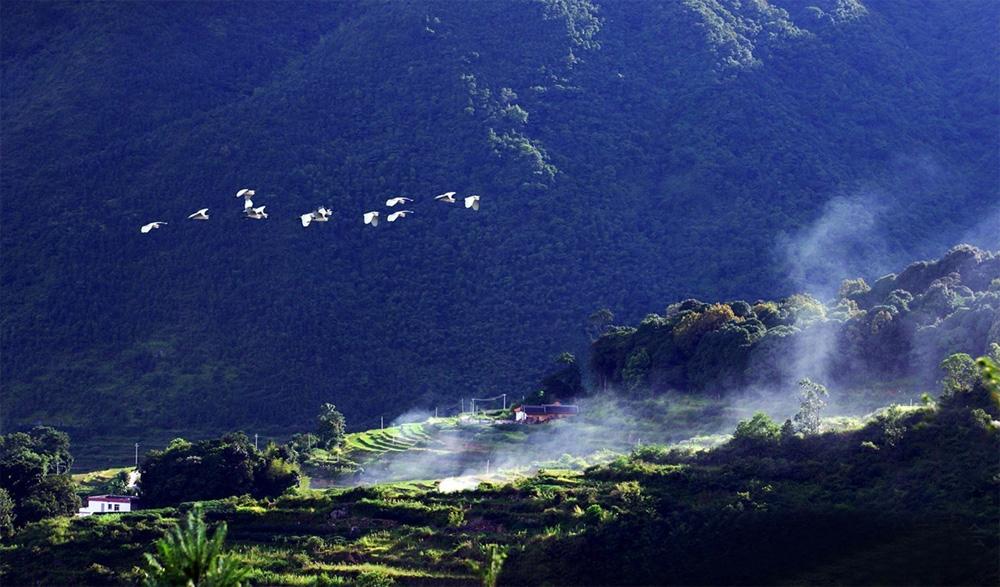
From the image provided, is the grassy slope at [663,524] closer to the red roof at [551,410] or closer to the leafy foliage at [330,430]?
the leafy foliage at [330,430]

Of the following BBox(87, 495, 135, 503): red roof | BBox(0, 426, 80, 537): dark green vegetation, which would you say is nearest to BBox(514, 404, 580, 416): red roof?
BBox(87, 495, 135, 503): red roof

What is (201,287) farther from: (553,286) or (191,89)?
(191,89)

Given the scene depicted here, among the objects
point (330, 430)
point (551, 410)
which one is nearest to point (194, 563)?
point (330, 430)

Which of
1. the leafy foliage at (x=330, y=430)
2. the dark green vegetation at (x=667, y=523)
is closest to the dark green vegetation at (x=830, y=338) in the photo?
the dark green vegetation at (x=667, y=523)

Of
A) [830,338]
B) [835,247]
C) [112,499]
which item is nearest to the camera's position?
[112,499]

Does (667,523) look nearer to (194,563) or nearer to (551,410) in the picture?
(551,410)

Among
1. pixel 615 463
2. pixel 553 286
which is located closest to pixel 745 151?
pixel 553 286

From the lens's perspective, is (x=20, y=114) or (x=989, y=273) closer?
(x=989, y=273)
